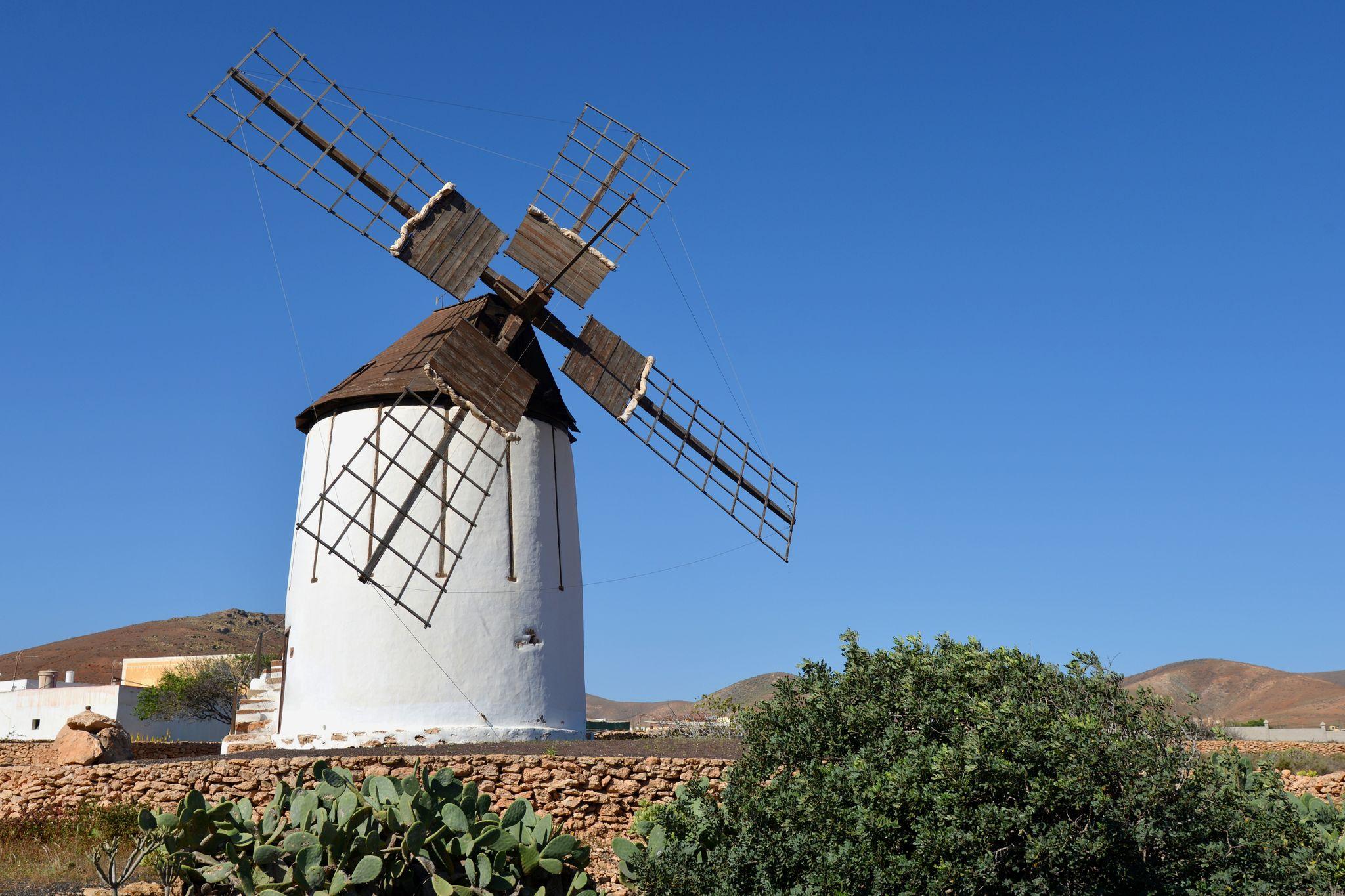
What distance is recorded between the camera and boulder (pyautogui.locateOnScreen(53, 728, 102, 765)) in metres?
14.4

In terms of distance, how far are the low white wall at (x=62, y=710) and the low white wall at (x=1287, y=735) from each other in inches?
1184

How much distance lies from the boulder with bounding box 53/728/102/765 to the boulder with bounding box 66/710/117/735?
5.3 inches

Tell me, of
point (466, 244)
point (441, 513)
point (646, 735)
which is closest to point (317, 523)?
point (441, 513)

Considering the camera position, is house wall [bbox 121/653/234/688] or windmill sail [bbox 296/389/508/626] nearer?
windmill sail [bbox 296/389/508/626]

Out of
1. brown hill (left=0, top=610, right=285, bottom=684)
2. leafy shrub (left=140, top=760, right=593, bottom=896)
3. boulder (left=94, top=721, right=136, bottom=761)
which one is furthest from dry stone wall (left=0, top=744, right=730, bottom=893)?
brown hill (left=0, top=610, right=285, bottom=684)

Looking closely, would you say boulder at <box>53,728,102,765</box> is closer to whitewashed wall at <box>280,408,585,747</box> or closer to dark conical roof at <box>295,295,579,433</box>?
whitewashed wall at <box>280,408,585,747</box>

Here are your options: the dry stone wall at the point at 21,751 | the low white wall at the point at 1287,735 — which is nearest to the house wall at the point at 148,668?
the dry stone wall at the point at 21,751

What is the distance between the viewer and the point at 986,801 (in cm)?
743

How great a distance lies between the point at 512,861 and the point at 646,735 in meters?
7.95

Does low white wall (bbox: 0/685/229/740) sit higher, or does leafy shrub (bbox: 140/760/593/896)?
low white wall (bbox: 0/685/229/740)

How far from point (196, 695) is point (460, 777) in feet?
91.9

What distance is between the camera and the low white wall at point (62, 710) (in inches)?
1353

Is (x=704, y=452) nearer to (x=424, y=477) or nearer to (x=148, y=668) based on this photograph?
(x=424, y=477)

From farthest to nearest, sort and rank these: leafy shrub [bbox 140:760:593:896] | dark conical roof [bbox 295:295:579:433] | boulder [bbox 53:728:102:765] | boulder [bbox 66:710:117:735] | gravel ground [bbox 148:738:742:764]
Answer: dark conical roof [bbox 295:295:579:433]
boulder [bbox 66:710:117:735]
boulder [bbox 53:728:102:765]
gravel ground [bbox 148:738:742:764]
leafy shrub [bbox 140:760:593:896]
